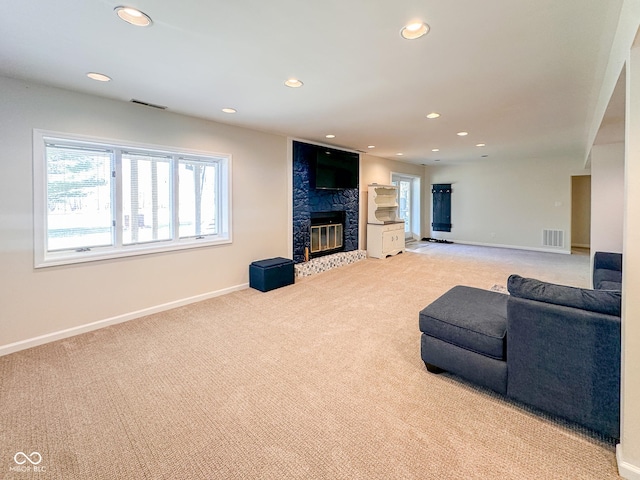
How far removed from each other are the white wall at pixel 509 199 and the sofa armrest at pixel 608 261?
450 cm

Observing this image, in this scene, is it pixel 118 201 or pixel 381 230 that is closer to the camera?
pixel 118 201

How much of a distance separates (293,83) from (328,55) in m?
0.64

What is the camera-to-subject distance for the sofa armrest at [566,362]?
160cm

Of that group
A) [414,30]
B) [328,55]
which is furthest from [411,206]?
[414,30]

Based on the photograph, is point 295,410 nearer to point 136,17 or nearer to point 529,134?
point 136,17

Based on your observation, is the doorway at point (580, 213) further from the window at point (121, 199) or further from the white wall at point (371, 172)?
the window at point (121, 199)

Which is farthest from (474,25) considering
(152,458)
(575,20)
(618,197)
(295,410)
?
(618,197)

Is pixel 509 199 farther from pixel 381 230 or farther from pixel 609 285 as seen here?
pixel 609 285

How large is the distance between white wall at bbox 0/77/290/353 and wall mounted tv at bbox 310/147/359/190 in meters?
0.93

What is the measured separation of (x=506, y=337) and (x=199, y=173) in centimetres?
403

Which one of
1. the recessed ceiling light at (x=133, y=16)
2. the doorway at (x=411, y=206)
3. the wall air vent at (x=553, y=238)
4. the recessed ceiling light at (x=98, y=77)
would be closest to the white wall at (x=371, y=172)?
the doorway at (x=411, y=206)

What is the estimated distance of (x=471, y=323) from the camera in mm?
2123

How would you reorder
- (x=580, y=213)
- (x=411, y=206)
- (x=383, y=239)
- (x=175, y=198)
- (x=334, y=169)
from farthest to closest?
(x=411, y=206)
(x=580, y=213)
(x=383, y=239)
(x=334, y=169)
(x=175, y=198)

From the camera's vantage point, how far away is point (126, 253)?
135 inches
